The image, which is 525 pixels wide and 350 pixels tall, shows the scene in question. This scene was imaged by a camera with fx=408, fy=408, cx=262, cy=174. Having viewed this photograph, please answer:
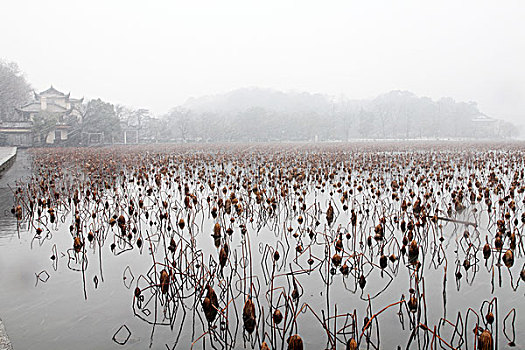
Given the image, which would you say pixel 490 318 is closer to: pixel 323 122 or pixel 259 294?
pixel 259 294

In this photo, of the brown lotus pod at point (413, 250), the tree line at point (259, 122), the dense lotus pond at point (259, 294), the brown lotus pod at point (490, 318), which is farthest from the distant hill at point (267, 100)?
the brown lotus pod at point (490, 318)

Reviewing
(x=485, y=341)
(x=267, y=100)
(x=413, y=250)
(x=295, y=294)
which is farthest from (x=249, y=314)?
(x=267, y=100)

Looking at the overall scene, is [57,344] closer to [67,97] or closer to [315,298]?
[315,298]

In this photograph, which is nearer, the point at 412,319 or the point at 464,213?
the point at 412,319

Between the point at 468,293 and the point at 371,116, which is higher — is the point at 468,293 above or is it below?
below

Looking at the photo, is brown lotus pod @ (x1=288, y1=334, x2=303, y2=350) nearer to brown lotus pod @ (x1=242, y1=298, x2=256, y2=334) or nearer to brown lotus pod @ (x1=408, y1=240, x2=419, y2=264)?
brown lotus pod @ (x1=242, y1=298, x2=256, y2=334)

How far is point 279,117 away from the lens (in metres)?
68.4

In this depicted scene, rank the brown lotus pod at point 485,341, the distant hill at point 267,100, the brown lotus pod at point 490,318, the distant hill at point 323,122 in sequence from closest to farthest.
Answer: the brown lotus pod at point 485,341, the brown lotus pod at point 490,318, the distant hill at point 323,122, the distant hill at point 267,100

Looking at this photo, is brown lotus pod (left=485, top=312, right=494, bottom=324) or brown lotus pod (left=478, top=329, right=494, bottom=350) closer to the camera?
brown lotus pod (left=478, top=329, right=494, bottom=350)

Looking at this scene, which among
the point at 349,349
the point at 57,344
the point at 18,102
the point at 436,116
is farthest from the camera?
the point at 436,116

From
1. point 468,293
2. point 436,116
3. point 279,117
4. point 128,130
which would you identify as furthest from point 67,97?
point 436,116

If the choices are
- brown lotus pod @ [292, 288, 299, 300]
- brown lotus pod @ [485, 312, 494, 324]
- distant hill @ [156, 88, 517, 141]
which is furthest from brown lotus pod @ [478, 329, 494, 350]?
distant hill @ [156, 88, 517, 141]

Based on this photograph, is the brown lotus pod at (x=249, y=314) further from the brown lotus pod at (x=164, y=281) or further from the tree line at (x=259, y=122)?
the tree line at (x=259, y=122)

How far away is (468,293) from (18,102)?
65155 millimetres
